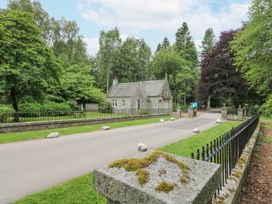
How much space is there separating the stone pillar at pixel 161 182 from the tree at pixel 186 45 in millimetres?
52700

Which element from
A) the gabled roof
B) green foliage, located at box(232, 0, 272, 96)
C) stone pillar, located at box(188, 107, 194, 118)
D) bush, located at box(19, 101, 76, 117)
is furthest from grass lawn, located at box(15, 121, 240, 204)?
the gabled roof

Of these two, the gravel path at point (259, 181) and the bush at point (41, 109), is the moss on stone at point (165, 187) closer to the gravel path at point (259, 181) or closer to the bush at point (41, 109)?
the gravel path at point (259, 181)

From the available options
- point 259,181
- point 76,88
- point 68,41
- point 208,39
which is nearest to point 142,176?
point 259,181

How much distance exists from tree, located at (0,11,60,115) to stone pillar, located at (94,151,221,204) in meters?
12.8

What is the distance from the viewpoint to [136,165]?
171 centimetres

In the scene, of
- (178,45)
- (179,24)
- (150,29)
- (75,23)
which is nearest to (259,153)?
(150,29)

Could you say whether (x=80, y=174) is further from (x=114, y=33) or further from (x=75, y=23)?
(x=114, y=33)

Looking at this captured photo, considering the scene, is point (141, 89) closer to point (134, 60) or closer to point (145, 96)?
point (145, 96)

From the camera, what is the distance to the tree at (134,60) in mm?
50750

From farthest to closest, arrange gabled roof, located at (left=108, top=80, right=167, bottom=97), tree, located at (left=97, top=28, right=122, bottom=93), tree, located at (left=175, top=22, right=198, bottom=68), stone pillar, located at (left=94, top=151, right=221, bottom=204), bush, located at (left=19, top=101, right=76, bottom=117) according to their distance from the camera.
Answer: tree, located at (left=175, top=22, right=198, bottom=68)
tree, located at (left=97, top=28, right=122, bottom=93)
gabled roof, located at (left=108, top=80, right=167, bottom=97)
bush, located at (left=19, top=101, right=76, bottom=117)
stone pillar, located at (left=94, top=151, right=221, bottom=204)

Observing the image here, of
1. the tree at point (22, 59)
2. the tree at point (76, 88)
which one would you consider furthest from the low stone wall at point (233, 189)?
the tree at point (76, 88)

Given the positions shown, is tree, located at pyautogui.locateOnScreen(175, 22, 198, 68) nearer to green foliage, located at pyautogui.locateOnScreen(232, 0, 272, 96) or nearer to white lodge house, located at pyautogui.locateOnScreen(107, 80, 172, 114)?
white lodge house, located at pyautogui.locateOnScreen(107, 80, 172, 114)

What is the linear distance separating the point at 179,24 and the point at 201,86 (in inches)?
1236

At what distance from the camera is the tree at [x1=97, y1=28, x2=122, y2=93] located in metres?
46.5
